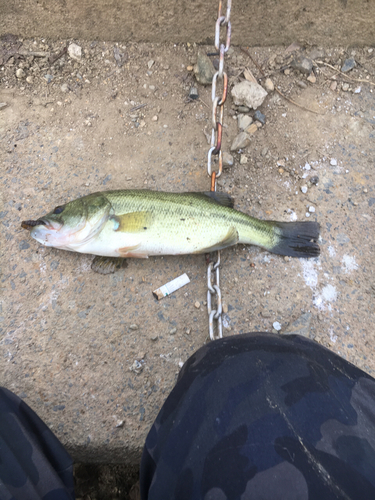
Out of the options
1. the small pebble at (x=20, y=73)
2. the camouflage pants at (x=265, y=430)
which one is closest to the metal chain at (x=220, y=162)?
the camouflage pants at (x=265, y=430)

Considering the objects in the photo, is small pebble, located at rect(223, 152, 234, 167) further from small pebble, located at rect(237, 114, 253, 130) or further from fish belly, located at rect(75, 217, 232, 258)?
fish belly, located at rect(75, 217, 232, 258)

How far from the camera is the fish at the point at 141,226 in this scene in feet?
8.56

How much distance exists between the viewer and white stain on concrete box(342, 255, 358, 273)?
113 inches

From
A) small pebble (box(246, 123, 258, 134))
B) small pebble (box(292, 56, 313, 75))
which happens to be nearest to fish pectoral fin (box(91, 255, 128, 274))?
small pebble (box(246, 123, 258, 134))

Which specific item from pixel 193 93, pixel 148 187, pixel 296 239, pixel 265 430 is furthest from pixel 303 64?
pixel 265 430

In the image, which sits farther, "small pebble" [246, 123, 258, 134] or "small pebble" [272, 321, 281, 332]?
"small pebble" [246, 123, 258, 134]

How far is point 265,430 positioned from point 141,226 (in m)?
1.79

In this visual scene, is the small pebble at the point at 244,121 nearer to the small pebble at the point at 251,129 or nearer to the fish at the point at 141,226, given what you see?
the small pebble at the point at 251,129

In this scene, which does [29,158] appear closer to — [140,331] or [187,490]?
[140,331]

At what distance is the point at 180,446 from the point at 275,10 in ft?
12.6

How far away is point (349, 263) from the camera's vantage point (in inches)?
113

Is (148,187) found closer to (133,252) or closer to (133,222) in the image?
(133,222)

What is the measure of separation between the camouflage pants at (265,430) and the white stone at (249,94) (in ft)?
8.06

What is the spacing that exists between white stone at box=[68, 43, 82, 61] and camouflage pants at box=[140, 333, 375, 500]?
3242mm
